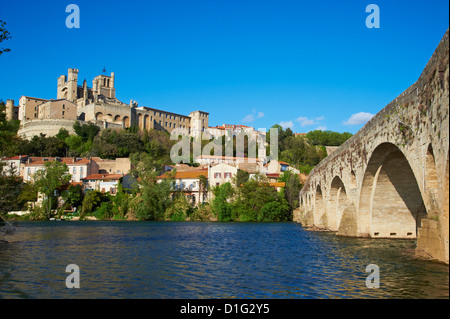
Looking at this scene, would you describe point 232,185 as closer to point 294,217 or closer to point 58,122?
point 294,217

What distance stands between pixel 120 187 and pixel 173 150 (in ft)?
126

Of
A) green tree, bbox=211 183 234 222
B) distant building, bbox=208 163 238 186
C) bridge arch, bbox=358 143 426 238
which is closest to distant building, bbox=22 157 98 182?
distant building, bbox=208 163 238 186

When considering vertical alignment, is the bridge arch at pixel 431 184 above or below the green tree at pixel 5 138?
below

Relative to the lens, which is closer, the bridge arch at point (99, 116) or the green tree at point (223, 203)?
the green tree at point (223, 203)

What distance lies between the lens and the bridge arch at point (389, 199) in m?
19.9

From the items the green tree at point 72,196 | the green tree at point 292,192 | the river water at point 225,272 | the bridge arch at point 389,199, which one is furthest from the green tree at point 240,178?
the river water at point 225,272

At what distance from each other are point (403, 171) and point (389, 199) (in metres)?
2.26

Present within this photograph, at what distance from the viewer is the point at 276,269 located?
1504 cm

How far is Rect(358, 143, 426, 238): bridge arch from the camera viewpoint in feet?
65.2

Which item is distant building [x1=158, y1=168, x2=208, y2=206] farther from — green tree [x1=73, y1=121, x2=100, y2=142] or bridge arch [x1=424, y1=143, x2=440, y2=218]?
bridge arch [x1=424, y1=143, x2=440, y2=218]

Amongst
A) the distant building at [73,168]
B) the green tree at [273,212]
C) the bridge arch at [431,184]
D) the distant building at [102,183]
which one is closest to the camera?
the bridge arch at [431,184]

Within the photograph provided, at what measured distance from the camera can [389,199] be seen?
21828 mm

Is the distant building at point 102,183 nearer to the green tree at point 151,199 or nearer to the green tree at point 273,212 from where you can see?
the green tree at point 151,199
